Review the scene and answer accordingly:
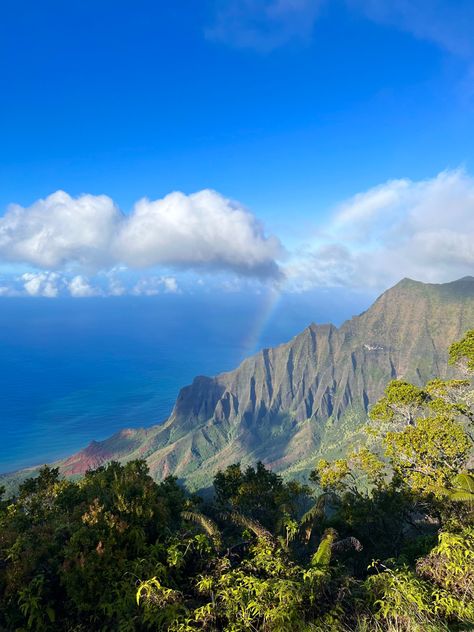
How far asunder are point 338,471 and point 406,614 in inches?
767

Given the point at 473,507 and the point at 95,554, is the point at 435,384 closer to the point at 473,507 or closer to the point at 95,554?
the point at 473,507

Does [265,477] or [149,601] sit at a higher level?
[149,601]

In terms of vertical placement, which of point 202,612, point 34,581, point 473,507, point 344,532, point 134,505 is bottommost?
point 344,532

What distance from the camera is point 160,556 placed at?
31.3 ft

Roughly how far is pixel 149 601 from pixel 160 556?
1749 millimetres

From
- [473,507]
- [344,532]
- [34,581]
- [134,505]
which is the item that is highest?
[134,505]

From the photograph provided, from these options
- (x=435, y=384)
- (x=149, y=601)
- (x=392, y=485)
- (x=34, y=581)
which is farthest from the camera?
(x=435, y=384)

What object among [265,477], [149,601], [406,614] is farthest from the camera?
[265,477]

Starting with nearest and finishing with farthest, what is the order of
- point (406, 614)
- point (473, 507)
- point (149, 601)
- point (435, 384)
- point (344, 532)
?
point (406, 614)
point (149, 601)
point (473, 507)
point (344, 532)
point (435, 384)

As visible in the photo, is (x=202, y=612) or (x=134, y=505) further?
(x=134, y=505)

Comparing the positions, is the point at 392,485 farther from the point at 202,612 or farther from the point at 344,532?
the point at 202,612

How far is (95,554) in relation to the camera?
8.91m

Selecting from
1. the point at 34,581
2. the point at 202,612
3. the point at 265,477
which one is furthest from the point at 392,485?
the point at 34,581

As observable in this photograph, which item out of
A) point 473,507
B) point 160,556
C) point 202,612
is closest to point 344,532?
point 473,507
